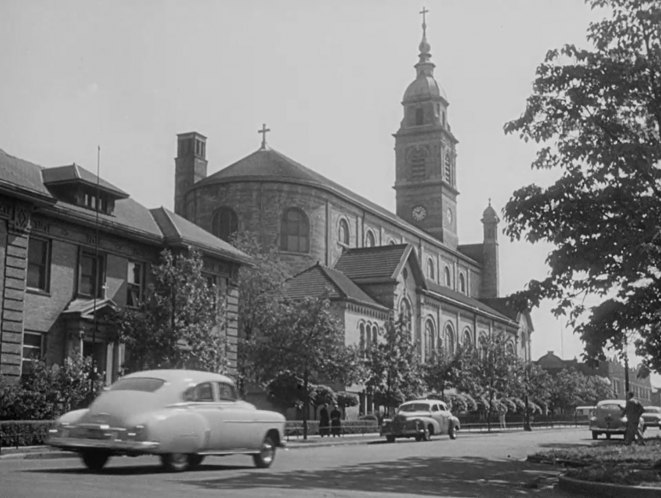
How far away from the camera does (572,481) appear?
14.0 metres

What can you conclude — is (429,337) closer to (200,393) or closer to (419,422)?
(419,422)

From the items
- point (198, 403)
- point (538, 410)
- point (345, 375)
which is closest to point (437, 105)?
point (538, 410)

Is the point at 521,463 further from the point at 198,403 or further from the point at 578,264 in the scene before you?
the point at 198,403

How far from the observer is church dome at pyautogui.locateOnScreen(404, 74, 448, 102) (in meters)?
88.8

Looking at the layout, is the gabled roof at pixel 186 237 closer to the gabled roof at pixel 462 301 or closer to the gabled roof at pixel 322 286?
the gabled roof at pixel 322 286

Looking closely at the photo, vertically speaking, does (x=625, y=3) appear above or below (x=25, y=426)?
above

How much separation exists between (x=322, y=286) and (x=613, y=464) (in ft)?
128

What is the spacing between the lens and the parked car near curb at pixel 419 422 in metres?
35.2

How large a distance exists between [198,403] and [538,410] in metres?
68.8

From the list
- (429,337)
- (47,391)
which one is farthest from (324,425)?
(429,337)

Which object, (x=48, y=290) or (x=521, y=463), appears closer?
(x=521, y=463)

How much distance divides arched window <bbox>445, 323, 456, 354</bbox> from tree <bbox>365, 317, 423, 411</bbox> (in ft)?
72.1

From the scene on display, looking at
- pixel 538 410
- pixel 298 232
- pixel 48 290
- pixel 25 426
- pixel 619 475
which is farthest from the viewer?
pixel 538 410

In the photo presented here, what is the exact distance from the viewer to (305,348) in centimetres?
3884
